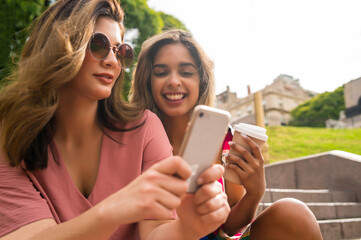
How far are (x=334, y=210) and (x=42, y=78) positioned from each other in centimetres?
447

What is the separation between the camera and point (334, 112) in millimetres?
38438

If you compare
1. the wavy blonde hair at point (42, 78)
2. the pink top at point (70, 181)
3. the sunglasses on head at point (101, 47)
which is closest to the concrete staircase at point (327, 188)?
the pink top at point (70, 181)

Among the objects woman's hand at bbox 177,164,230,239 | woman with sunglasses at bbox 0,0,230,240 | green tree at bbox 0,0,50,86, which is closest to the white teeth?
woman with sunglasses at bbox 0,0,230,240

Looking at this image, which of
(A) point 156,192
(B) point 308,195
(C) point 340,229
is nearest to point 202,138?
(A) point 156,192

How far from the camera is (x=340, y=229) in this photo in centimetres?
398

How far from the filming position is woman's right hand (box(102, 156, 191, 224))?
34.4 inches

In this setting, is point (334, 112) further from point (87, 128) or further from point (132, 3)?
point (87, 128)

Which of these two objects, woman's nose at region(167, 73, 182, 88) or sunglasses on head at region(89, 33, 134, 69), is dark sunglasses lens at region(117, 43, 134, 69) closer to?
sunglasses on head at region(89, 33, 134, 69)

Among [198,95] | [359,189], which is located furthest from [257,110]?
[198,95]

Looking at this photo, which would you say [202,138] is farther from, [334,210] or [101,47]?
[334,210]

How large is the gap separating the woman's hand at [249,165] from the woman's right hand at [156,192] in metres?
0.91

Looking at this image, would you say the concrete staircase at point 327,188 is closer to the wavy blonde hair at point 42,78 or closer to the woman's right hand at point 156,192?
the wavy blonde hair at point 42,78

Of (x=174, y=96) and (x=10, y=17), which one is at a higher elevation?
(x=10, y=17)

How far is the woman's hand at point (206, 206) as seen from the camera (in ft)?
3.19
